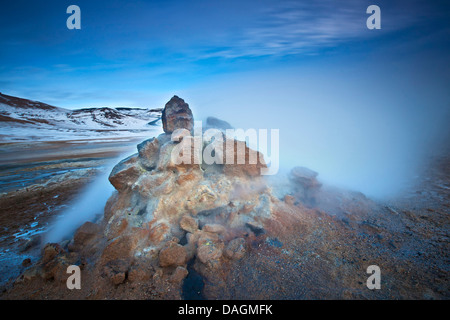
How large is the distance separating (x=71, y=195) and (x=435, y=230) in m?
11.5

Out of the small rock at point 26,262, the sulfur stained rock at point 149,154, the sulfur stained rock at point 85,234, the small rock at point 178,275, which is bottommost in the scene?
the small rock at point 26,262

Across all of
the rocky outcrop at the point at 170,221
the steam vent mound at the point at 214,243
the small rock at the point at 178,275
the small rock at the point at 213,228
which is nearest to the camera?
the steam vent mound at the point at 214,243

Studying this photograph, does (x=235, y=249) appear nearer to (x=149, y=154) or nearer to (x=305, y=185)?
(x=149, y=154)

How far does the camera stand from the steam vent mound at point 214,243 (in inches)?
108

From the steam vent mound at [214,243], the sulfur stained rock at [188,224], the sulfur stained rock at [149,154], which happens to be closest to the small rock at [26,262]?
the steam vent mound at [214,243]

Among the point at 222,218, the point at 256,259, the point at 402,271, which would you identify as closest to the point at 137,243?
the point at 222,218

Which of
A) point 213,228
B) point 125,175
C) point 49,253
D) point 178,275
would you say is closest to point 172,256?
point 178,275

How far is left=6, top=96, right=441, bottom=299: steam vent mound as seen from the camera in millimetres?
2738

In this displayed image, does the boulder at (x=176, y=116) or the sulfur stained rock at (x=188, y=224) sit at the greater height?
the boulder at (x=176, y=116)

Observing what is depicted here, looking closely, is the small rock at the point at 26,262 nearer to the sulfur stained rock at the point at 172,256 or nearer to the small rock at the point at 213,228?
the sulfur stained rock at the point at 172,256

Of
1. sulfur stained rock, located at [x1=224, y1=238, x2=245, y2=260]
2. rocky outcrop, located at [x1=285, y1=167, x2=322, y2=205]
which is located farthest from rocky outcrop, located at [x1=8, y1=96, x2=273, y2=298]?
rocky outcrop, located at [x1=285, y1=167, x2=322, y2=205]
